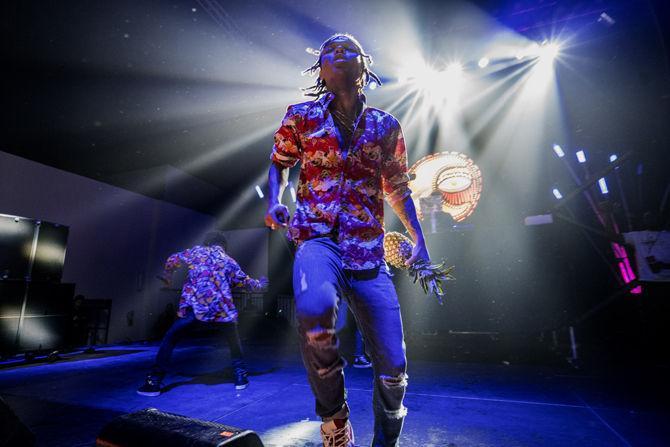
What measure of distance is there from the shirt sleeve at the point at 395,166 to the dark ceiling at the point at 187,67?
474 centimetres

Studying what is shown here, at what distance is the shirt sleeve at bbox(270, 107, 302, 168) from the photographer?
163 centimetres

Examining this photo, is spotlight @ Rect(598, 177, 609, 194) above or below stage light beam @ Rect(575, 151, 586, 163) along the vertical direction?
below

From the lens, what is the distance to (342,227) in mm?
1431

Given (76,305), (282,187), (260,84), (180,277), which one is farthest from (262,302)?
(282,187)

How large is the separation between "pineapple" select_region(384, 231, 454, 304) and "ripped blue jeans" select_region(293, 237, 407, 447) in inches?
9.8

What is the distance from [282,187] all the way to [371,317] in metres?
0.81

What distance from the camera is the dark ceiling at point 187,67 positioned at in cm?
510

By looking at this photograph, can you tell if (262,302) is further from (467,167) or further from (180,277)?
(467,167)

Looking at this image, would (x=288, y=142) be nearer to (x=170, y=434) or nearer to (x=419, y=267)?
(x=419, y=267)

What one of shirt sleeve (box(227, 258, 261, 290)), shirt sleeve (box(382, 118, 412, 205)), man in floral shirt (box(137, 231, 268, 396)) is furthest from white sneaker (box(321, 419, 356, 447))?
shirt sleeve (box(227, 258, 261, 290))

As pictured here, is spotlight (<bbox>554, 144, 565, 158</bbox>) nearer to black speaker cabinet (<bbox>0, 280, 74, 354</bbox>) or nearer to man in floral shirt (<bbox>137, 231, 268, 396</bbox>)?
man in floral shirt (<bbox>137, 231, 268, 396</bbox>)

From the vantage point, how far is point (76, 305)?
768cm

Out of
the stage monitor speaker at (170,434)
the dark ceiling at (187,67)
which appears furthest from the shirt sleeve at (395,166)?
the dark ceiling at (187,67)

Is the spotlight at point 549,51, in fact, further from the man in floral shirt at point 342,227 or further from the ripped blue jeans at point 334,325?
the ripped blue jeans at point 334,325
